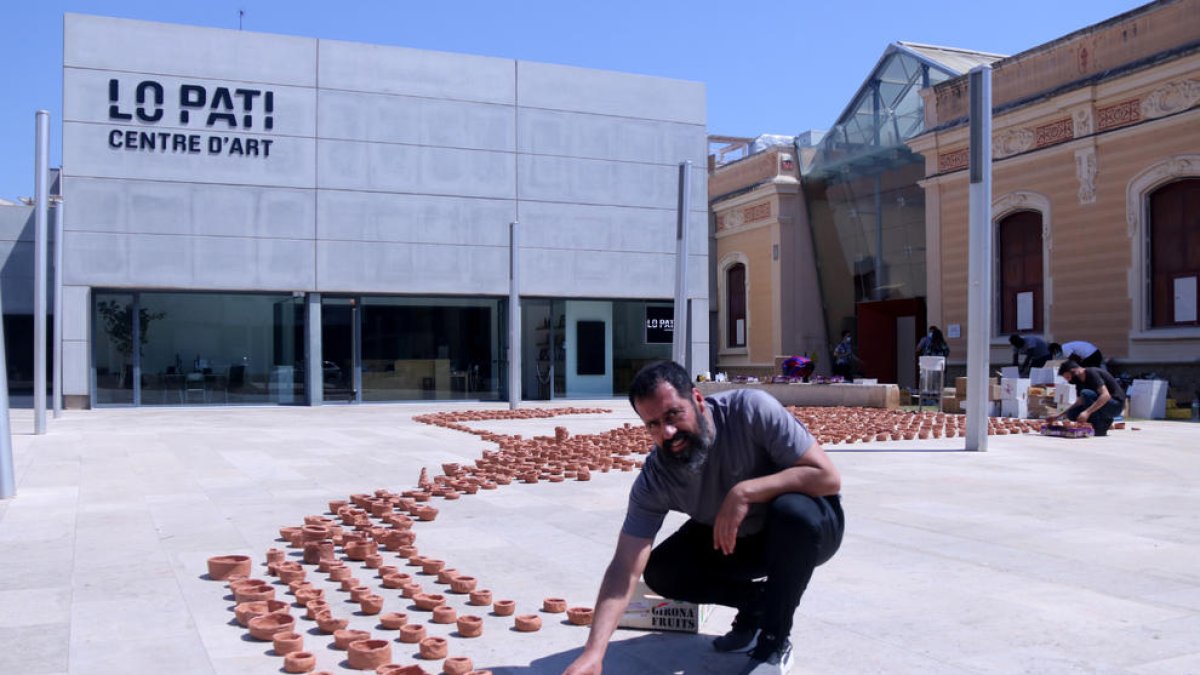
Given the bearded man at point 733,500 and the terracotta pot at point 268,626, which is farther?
the terracotta pot at point 268,626

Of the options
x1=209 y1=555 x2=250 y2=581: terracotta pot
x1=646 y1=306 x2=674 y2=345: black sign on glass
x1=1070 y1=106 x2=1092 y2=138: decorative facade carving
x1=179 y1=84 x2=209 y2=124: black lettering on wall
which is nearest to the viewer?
x1=209 y1=555 x2=250 y2=581: terracotta pot

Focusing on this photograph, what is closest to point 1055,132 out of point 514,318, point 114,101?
point 514,318

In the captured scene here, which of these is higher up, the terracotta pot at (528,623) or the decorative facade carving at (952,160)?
the decorative facade carving at (952,160)

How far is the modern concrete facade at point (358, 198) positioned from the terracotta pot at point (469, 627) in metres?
22.1

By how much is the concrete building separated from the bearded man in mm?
19092

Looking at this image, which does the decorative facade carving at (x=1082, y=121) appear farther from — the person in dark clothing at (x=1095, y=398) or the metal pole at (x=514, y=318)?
the metal pole at (x=514, y=318)

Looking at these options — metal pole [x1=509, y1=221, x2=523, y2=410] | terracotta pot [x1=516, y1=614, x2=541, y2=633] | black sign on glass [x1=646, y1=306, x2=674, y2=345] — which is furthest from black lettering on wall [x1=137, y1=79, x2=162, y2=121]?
terracotta pot [x1=516, y1=614, x2=541, y2=633]

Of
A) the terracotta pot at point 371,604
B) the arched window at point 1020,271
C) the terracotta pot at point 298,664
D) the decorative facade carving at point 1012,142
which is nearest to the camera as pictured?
the terracotta pot at point 298,664

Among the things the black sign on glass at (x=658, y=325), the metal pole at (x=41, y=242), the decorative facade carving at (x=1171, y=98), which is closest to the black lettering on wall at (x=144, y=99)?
the metal pole at (x=41, y=242)

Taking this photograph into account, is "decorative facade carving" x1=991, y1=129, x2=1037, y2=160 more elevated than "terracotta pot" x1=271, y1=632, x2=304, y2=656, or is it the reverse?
"decorative facade carving" x1=991, y1=129, x2=1037, y2=160

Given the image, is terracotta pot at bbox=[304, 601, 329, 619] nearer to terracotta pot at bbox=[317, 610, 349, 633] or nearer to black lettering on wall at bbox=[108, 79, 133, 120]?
terracotta pot at bbox=[317, 610, 349, 633]

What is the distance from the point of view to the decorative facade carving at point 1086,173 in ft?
73.6

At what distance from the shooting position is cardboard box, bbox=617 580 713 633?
468cm

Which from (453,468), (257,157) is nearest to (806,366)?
(257,157)
